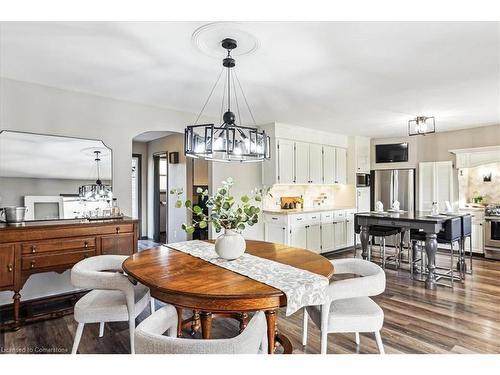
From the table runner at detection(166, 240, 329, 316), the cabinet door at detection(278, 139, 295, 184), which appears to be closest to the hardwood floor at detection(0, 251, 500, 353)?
the table runner at detection(166, 240, 329, 316)

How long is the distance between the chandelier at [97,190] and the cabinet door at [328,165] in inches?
158

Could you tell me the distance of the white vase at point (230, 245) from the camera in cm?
222

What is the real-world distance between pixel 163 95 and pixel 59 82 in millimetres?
1054

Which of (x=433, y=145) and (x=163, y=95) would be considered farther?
(x=433, y=145)

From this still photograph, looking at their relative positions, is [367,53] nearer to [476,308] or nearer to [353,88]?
[353,88]

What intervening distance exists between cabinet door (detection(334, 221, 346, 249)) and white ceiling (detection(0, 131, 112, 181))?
13.8 feet

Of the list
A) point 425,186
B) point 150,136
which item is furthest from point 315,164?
point 150,136

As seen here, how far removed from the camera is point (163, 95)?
369 centimetres

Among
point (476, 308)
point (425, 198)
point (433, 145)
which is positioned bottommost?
point (476, 308)

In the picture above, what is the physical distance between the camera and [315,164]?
5961 mm

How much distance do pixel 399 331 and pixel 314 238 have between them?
2.86 meters

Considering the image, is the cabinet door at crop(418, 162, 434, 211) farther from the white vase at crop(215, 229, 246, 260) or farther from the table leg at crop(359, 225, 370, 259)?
the white vase at crop(215, 229, 246, 260)
